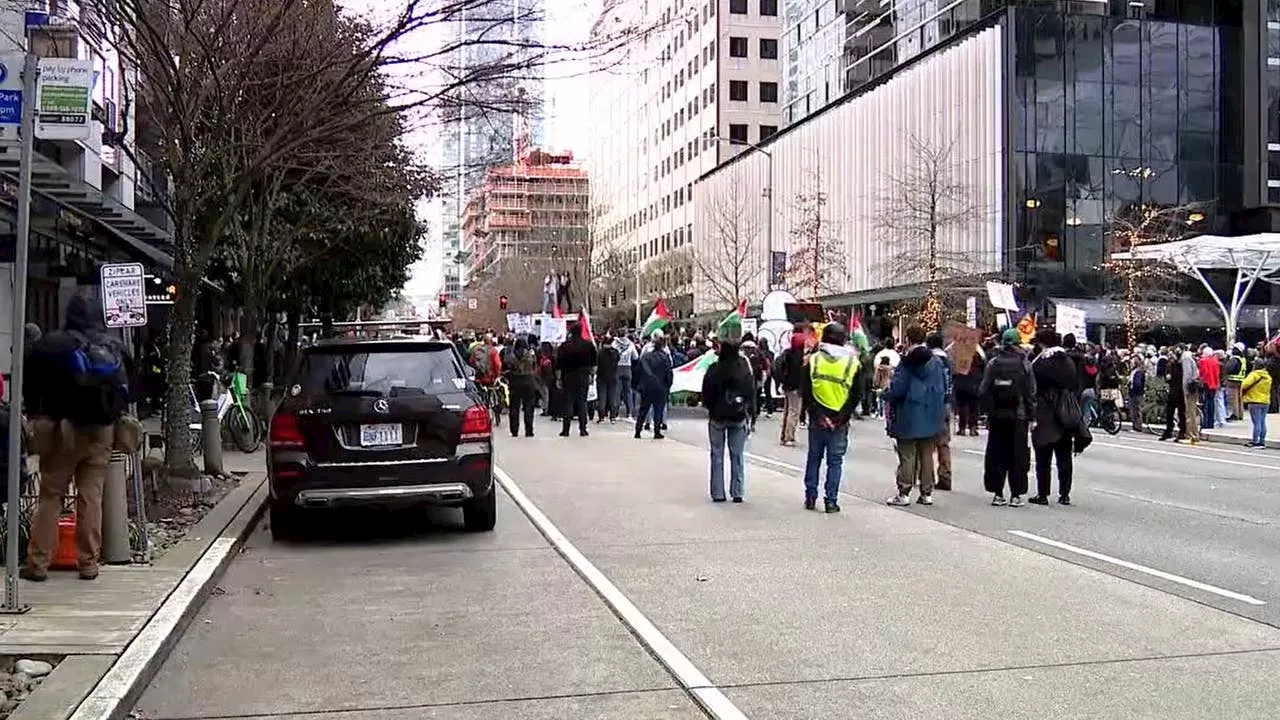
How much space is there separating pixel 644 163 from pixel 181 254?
9336 cm

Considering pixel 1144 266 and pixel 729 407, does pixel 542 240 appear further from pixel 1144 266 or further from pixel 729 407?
pixel 729 407

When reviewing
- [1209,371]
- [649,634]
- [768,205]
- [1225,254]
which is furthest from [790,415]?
[768,205]

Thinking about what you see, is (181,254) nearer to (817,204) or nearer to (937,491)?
(937,491)

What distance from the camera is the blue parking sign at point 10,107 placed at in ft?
22.0

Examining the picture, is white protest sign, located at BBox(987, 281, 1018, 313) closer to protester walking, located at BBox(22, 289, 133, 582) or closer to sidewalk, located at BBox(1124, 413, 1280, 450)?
sidewalk, located at BBox(1124, 413, 1280, 450)

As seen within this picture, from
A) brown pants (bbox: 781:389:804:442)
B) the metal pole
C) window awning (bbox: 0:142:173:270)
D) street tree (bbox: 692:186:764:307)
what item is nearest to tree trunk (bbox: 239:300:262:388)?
window awning (bbox: 0:142:173:270)

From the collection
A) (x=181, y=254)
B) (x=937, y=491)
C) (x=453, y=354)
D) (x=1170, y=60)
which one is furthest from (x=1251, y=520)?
(x=1170, y=60)

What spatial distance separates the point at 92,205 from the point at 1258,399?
63.7 ft

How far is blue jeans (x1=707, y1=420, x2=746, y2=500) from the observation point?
12.3 m

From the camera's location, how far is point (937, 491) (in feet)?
44.2

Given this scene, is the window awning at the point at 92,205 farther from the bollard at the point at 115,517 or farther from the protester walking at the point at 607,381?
the protester walking at the point at 607,381

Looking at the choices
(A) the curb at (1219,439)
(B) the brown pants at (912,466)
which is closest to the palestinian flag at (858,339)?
(A) the curb at (1219,439)

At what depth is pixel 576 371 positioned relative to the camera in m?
21.0

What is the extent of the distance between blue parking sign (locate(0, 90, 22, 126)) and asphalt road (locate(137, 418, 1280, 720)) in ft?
10.0
